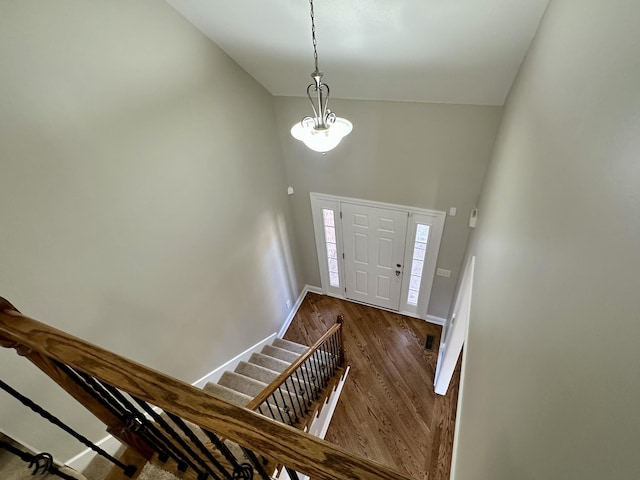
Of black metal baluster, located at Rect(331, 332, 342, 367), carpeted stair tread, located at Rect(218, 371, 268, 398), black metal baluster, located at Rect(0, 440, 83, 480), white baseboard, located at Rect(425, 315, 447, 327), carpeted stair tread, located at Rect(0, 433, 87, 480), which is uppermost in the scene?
white baseboard, located at Rect(425, 315, 447, 327)

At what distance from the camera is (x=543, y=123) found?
1.39m

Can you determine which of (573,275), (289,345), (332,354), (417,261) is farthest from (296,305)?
(573,275)

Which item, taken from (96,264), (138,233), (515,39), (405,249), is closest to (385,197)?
(405,249)

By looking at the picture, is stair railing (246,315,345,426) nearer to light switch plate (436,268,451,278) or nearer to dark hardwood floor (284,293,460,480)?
dark hardwood floor (284,293,460,480)

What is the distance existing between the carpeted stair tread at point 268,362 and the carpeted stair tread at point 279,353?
20 cm

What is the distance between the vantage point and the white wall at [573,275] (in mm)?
608

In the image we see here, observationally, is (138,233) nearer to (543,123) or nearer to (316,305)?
(543,123)

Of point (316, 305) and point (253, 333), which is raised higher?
point (316, 305)

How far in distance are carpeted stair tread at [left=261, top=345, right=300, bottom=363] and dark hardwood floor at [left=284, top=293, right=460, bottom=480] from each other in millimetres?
628

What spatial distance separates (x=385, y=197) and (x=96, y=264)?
3.04 metres

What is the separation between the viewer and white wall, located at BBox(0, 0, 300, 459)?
1582mm

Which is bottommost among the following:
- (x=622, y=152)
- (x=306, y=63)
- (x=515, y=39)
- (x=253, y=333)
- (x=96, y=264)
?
(x=96, y=264)

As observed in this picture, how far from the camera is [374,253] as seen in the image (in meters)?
4.64

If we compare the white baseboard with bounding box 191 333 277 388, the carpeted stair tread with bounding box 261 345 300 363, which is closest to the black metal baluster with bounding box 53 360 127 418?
the white baseboard with bounding box 191 333 277 388
